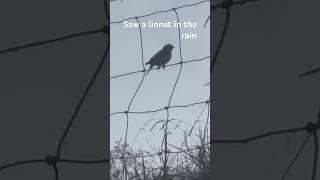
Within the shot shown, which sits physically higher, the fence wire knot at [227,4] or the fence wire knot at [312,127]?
the fence wire knot at [227,4]

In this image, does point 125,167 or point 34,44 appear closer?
point 34,44

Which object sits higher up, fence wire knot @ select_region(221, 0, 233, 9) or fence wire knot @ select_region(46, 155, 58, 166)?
fence wire knot @ select_region(221, 0, 233, 9)

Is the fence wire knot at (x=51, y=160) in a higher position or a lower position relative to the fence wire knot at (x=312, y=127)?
lower

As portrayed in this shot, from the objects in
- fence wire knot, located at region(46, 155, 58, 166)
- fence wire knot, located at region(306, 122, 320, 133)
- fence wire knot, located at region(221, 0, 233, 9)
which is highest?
fence wire knot, located at region(221, 0, 233, 9)

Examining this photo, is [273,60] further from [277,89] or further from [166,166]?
[166,166]

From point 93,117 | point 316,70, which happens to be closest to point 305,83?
point 316,70

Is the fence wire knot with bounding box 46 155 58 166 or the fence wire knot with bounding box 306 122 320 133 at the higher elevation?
the fence wire knot with bounding box 306 122 320 133

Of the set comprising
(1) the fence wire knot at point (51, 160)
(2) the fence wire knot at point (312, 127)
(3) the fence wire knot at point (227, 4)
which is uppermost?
(3) the fence wire knot at point (227, 4)

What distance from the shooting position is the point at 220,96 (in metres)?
0.42

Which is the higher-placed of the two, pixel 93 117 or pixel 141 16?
pixel 141 16

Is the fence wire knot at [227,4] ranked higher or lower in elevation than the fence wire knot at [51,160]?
higher

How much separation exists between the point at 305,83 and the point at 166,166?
0.46 ft

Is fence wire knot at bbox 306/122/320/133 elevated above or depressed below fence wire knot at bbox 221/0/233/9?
below

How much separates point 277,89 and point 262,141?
3cm
